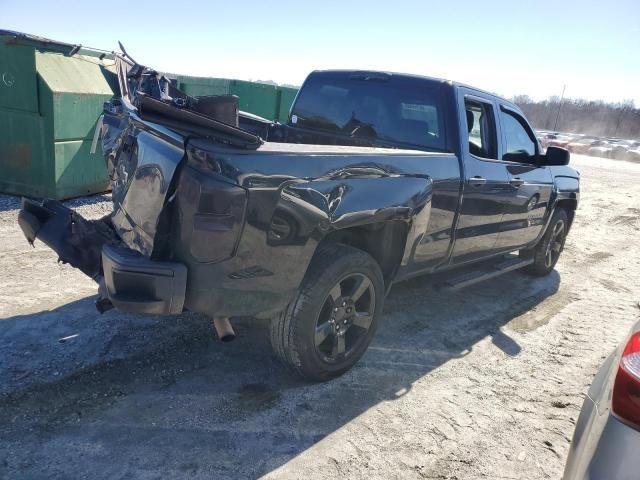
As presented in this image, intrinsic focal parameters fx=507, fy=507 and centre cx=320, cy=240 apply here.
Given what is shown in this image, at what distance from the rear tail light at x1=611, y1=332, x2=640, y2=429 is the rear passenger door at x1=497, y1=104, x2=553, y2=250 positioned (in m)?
2.97

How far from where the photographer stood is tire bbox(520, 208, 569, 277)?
5.84m

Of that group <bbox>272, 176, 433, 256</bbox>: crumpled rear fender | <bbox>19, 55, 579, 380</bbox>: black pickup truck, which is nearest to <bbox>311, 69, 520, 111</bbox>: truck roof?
<bbox>19, 55, 579, 380</bbox>: black pickup truck

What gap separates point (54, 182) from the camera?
6902 millimetres

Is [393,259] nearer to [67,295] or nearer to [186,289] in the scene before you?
[186,289]

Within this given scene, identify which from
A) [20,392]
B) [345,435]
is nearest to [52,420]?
[20,392]

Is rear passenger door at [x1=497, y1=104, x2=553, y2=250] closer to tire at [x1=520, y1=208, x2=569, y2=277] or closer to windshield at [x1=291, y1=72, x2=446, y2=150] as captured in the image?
tire at [x1=520, y1=208, x2=569, y2=277]

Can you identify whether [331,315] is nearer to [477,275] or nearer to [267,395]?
[267,395]

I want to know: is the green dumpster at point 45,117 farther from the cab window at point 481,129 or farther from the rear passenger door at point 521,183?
the rear passenger door at point 521,183

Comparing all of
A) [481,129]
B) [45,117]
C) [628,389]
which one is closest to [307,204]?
[628,389]

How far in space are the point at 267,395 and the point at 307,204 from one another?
125 cm

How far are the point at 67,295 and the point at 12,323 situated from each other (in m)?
0.61

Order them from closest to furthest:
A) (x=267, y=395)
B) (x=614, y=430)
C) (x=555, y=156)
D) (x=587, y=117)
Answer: (x=614, y=430) → (x=267, y=395) → (x=555, y=156) → (x=587, y=117)

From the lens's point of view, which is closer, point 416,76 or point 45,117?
point 416,76

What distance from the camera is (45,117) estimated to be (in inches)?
266
